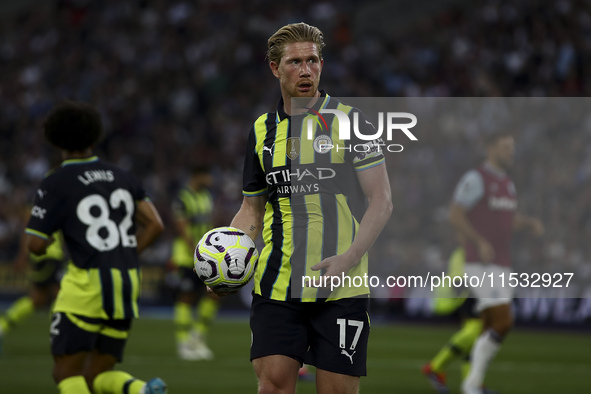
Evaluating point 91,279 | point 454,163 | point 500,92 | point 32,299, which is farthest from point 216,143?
point 91,279

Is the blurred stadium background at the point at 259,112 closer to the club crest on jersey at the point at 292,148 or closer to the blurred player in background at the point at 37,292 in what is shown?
the blurred player in background at the point at 37,292

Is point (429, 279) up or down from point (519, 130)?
down

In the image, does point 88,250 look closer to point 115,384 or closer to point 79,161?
point 79,161

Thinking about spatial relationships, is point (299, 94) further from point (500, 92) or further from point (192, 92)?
point (192, 92)

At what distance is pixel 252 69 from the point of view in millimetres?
22109

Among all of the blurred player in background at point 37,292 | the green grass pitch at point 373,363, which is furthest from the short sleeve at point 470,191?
the blurred player in background at point 37,292

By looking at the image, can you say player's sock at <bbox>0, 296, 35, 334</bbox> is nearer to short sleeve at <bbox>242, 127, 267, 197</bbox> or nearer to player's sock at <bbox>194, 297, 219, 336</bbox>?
player's sock at <bbox>194, 297, 219, 336</bbox>

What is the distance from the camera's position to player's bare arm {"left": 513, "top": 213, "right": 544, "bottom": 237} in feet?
25.7

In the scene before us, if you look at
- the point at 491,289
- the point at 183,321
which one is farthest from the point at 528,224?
the point at 183,321

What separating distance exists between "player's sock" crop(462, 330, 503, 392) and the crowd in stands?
357 inches

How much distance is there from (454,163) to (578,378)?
2.58m

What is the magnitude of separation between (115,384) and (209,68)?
57.7 ft

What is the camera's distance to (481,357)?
26.3 feet

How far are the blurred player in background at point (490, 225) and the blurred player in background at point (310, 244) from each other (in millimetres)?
3603
